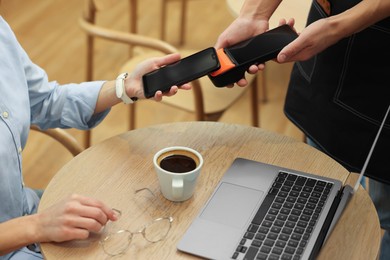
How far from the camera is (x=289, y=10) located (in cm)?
196

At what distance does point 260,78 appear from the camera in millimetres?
2965

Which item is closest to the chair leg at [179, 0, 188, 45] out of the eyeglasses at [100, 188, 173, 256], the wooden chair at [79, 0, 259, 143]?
the wooden chair at [79, 0, 259, 143]

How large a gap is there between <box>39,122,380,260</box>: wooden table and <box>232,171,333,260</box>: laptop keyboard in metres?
0.05

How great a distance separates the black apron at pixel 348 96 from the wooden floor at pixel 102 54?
107 cm

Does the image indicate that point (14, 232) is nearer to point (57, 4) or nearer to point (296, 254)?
point (296, 254)

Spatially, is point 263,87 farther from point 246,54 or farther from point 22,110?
point 22,110

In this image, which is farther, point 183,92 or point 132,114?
point 132,114

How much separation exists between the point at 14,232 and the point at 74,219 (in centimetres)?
12

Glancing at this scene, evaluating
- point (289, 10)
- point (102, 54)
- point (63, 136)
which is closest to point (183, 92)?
point (289, 10)

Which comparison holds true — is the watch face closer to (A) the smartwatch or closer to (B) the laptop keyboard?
(A) the smartwatch

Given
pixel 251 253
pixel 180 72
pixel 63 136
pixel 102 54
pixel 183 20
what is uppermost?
pixel 180 72

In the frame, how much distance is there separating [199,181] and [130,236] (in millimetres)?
207

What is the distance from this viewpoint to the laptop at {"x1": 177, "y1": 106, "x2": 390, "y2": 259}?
106 cm

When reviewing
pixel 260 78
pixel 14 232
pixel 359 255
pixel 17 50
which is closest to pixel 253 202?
pixel 359 255
